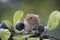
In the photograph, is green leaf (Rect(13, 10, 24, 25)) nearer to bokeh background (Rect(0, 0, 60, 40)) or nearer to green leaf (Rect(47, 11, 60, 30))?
green leaf (Rect(47, 11, 60, 30))

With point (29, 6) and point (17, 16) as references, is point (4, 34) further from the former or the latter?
point (29, 6)

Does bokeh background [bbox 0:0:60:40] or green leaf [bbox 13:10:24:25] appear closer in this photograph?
green leaf [bbox 13:10:24:25]

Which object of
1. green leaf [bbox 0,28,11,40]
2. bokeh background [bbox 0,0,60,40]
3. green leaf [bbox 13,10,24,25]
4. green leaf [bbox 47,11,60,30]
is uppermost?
bokeh background [bbox 0,0,60,40]

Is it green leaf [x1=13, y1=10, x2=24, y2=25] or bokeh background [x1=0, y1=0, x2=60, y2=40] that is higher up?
bokeh background [x1=0, y1=0, x2=60, y2=40]

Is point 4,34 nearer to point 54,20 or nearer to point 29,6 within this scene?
point 54,20

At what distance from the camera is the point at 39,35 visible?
286 mm

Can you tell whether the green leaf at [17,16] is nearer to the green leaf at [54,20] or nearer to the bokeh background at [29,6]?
the green leaf at [54,20]

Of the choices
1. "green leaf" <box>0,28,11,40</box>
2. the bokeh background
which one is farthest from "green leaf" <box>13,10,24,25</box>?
the bokeh background

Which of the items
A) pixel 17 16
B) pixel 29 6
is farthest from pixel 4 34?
pixel 29 6

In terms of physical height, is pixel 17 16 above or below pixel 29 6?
below

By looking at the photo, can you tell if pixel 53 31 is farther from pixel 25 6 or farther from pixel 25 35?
pixel 25 6

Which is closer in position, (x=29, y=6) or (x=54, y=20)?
(x=54, y=20)

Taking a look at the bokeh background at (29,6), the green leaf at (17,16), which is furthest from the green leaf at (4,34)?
the bokeh background at (29,6)

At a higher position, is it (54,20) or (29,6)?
(29,6)
